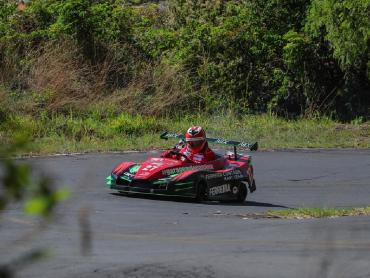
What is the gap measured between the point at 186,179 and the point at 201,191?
44 centimetres

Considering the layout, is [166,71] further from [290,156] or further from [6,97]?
[290,156]

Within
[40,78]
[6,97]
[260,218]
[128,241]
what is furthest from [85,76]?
[128,241]

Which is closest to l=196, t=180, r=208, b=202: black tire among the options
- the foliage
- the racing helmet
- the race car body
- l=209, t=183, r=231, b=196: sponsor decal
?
the race car body

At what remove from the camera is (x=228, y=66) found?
31.3 metres

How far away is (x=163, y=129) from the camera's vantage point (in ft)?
87.7

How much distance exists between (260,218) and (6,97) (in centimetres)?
1552

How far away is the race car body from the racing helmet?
12.9 inches

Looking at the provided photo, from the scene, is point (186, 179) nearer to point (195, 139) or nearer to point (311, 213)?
point (195, 139)

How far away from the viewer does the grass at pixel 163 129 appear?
78.3 ft

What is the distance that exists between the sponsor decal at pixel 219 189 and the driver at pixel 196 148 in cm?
64

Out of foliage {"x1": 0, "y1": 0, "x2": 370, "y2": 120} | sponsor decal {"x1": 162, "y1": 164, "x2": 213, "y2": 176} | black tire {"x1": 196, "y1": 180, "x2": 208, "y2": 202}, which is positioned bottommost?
black tire {"x1": 196, "y1": 180, "x2": 208, "y2": 202}

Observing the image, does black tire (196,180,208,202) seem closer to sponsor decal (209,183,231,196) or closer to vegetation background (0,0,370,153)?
sponsor decal (209,183,231,196)

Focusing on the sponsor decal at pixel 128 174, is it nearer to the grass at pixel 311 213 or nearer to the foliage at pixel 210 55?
the grass at pixel 311 213

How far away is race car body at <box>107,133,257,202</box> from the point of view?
1555 centimetres
